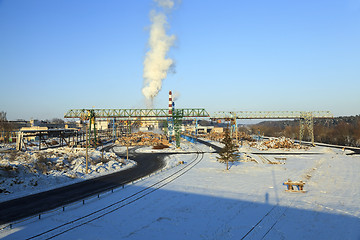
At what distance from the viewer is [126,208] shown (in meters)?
18.7

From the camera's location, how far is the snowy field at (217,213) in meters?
14.4

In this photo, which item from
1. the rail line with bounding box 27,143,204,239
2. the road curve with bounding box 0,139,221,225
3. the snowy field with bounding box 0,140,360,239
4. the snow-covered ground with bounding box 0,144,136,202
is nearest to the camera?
the rail line with bounding box 27,143,204,239

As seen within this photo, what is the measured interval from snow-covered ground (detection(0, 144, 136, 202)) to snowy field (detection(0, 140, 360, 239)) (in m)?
8.10

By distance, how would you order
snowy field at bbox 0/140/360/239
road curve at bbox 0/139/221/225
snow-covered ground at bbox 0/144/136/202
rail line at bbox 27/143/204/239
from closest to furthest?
rail line at bbox 27/143/204/239, snowy field at bbox 0/140/360/239, road curve at bbox 0/139/221/225, snow-covered ground at bbox 0/144/136/202

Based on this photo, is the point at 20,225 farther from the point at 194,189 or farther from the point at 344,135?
the point at 344,135

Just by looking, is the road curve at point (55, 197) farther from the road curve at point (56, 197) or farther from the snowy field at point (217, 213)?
the snowy field at point (217, 213)

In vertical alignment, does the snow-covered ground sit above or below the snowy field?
above

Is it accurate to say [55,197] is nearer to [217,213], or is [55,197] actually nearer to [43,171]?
[43,171]

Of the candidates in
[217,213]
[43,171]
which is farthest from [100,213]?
[43,171]

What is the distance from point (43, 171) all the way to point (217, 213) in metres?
22.3

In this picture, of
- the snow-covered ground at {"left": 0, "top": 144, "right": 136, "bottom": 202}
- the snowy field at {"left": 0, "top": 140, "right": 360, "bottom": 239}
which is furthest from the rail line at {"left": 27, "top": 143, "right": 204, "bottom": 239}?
the snow-covered ground at {"left": 0, "top": 144, "right": 136, "bottom": 202}

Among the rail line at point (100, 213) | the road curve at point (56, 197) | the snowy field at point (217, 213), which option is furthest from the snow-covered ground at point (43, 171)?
the rail line at point (100, 213)

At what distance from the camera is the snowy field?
14.4 meters

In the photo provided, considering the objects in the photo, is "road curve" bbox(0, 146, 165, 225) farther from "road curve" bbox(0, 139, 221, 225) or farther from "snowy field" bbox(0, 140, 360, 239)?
"snowy field" bbox(0, 140, 360, 239)
